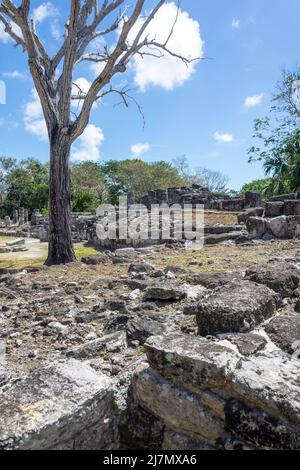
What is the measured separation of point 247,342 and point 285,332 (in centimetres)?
31

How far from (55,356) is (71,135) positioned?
6.30 meters

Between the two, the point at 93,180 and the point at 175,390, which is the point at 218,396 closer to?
the point at 175,390

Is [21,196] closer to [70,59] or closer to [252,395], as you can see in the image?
[70,59]

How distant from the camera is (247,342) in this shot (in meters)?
2.06

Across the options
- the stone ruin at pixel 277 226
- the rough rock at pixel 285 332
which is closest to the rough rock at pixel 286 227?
the stone ruin at pixel 277 226

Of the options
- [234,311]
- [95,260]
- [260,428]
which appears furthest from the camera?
[95,260]

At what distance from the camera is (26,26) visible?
784 centimetres

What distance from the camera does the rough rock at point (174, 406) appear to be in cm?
166

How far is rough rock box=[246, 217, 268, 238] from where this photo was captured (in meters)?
8.12

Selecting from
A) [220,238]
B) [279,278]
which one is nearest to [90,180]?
[220,238]

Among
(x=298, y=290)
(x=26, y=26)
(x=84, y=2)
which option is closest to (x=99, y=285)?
(x=298, y=290)

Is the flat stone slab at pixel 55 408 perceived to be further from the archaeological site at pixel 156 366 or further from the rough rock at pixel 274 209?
the rough rock at pixel 274 209

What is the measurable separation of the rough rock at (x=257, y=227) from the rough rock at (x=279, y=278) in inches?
185

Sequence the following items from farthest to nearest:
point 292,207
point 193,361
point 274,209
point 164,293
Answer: point 274,209, point 292,207, point 164,293, point 193,361
